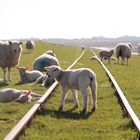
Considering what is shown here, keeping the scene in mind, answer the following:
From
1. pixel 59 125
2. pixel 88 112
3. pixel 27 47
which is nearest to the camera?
pixel 59 125

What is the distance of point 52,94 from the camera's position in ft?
52.4

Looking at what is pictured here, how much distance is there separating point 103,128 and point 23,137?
1.95 metres

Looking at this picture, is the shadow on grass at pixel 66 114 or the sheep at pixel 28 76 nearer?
the shadow on grass at pixel 66 114

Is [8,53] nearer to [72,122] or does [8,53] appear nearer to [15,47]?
[15,47]

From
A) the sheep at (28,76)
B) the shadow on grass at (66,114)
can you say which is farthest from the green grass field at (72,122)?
the sheep at (28,76)

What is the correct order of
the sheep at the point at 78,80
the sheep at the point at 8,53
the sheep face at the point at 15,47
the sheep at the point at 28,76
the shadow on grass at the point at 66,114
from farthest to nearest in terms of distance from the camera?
the sheep face at the point at 15,47 → the sheep at the point at 8,53 → the sheep at the point at 28,76 → the sheep at the point at 78,80 → the shadow on grass at the point at 66,114

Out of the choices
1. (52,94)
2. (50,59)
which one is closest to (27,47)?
(50,59)

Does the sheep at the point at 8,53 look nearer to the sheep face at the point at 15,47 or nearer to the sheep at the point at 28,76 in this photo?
the sheep face at the point at 15,47

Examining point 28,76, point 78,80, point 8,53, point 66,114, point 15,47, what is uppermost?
point 78,80

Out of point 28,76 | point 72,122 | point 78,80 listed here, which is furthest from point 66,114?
point 28,76

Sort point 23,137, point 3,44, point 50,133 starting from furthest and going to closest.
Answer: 1. point 3,44
2. point 50,133
3. point 23,137

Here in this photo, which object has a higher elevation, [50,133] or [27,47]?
[50,133]

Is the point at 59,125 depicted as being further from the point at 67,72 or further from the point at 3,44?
the point at 3,44

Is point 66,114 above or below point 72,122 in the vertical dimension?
below
